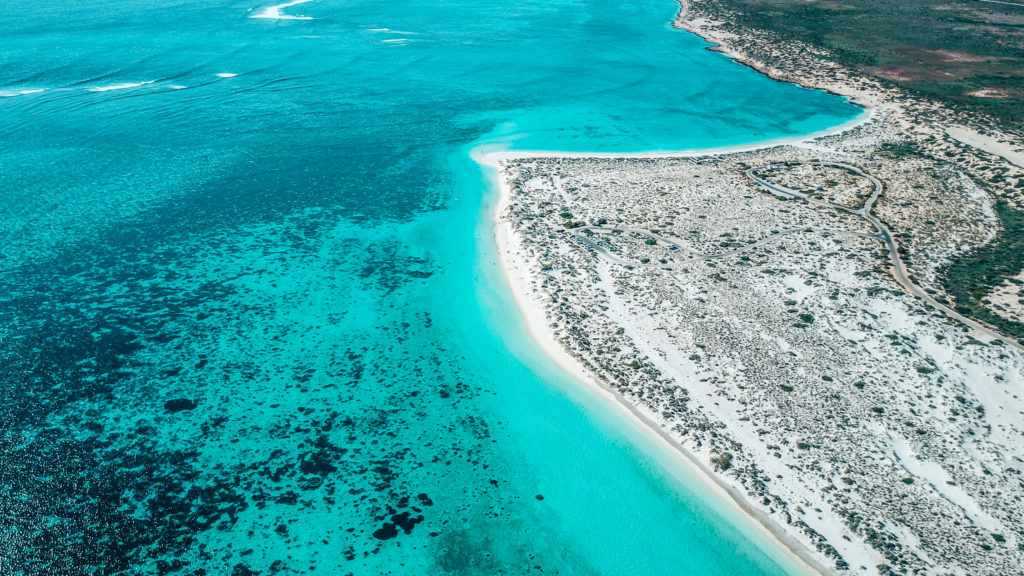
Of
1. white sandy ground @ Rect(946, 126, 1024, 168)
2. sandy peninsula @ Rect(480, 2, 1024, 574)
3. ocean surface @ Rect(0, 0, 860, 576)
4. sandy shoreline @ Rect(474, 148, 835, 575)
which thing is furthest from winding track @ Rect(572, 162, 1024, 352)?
white sandy ground @ Rect(946, 126, 1024, 168)

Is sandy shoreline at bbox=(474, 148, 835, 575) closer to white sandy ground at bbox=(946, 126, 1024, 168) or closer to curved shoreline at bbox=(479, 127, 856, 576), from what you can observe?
curved shoreline at bbox=(479, 127, 856, 576)

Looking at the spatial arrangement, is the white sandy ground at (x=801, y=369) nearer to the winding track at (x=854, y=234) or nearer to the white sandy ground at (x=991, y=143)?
the winding track at (x=854, y=234)

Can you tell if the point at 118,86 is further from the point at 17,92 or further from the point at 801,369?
the point at 801,369

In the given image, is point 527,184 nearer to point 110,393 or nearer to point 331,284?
point 331,284

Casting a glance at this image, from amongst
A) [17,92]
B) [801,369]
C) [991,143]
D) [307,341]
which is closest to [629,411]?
[801,369]

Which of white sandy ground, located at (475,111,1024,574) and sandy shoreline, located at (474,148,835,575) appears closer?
sandy shoreline, located at (474,148,835,575)

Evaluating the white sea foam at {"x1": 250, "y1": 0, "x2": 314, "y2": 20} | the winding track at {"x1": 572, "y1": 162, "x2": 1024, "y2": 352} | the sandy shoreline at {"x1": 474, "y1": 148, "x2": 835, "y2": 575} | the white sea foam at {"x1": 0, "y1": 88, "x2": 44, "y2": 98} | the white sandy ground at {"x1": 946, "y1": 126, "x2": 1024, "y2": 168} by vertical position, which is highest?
the white sea foam at {"x1": 250, "y1": 0, "x2": 314, "y2": 20}

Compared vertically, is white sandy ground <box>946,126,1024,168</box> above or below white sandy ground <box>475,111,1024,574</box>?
above

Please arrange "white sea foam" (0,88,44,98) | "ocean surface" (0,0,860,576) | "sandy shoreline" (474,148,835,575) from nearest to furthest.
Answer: "sandy shoreline" (474,148,835,575) < "ocean surface" (0,0,860,576) < "white sea foam" (0,88,44,98)
